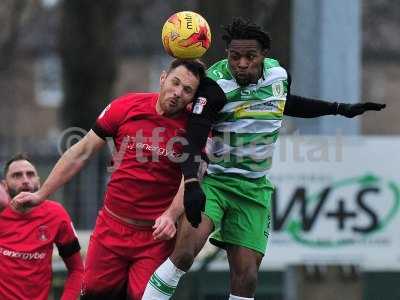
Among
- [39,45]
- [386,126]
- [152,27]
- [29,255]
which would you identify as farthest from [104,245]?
[386,126]

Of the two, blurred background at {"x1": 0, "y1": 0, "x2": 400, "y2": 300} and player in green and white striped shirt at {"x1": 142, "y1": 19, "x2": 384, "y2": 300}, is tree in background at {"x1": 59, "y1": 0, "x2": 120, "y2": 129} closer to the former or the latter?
blurred background at {"x1": 0, "y1": 0, "x2": 400, "y2": 300}

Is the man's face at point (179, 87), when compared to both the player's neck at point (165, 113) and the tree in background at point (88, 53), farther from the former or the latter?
A: the tree in background at point (88, 53)

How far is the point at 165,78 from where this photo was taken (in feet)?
23.9

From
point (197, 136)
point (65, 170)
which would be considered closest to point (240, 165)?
point (197, 136)

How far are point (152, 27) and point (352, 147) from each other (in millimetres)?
20239

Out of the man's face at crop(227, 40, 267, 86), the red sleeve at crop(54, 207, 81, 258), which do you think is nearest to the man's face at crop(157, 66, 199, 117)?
the man's face at crop(227, 40, 267, 86)

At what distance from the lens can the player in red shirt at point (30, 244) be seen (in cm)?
820

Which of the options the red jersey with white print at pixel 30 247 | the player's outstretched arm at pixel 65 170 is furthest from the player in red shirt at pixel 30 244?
the player's outstretched arm at pixel 65 170

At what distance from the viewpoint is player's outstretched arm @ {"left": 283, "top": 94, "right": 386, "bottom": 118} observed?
25.6 ft

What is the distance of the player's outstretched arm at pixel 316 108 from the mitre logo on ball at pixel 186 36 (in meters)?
0.74

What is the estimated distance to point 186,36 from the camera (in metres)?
7.26

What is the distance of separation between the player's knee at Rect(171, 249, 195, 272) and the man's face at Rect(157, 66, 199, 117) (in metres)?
0.83

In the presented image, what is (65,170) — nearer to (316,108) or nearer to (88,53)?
(316,108)

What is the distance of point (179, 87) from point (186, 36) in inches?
11.9
